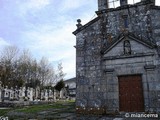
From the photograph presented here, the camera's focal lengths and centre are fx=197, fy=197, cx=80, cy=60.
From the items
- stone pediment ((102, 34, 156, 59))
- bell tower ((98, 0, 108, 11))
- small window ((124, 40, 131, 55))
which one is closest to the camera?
stone pediment ((102, 34, 156, 59))

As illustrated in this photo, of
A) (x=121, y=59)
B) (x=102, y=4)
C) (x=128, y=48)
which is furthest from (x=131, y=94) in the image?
(x=102, y=4)

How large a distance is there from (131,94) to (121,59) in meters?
2.38

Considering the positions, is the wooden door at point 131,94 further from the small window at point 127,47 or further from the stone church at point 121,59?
the small window at point 127,47

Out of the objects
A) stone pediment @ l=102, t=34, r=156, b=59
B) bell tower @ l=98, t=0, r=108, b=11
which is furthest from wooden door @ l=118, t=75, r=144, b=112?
bell tower @ l=98, t=0, r=108, b=11

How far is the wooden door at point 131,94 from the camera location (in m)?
12.4

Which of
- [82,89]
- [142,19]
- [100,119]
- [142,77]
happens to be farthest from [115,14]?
[100,119]

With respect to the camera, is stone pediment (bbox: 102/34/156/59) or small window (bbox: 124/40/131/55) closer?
stone pediment (bbox: 102/34/156/59)

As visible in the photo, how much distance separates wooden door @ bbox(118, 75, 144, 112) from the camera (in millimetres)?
12391

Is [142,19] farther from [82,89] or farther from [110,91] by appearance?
[82,89]

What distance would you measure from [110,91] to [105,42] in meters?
3.48

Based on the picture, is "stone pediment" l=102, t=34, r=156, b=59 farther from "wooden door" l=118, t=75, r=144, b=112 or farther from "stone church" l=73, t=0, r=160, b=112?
"wooden door" l=118, t=75, r=144, b=112

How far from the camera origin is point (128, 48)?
522 inches

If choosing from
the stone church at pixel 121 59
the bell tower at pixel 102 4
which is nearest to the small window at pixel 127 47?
the stone church at pixel 121 59

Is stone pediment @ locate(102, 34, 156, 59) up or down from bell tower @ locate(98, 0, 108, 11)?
down
